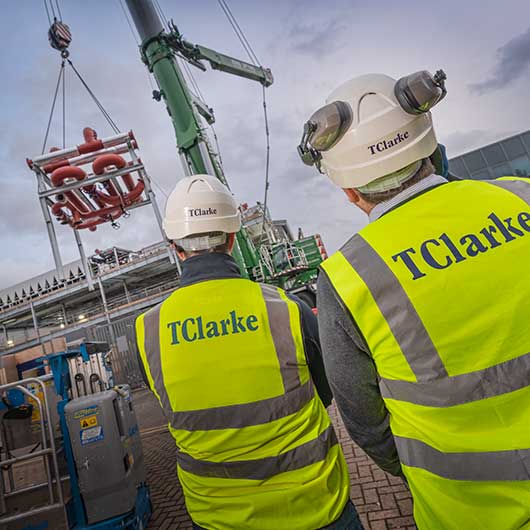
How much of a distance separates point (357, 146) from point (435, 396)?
2.68ft

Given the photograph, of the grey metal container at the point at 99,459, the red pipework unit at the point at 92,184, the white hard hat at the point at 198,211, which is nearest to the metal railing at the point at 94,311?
the red pipework unit at the point at 92,184

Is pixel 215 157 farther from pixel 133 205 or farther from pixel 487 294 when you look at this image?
pixel 487 294

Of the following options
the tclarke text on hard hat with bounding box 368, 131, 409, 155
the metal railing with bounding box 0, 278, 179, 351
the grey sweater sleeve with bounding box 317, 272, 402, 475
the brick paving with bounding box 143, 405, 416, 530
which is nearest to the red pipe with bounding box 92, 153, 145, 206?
the brick paving with bounding box 143, 405, 416, 530

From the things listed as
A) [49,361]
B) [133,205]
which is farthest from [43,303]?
[49,361]

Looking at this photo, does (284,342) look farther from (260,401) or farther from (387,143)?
(387,143)

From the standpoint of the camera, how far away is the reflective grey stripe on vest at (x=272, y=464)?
1158 mm

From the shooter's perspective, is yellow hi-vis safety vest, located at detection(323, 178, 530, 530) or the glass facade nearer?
yellow hi-vis safety vest, located at detection(323, 178, 530, 530)

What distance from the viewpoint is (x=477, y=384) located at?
30.6 inches

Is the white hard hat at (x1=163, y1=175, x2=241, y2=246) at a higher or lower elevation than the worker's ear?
higher

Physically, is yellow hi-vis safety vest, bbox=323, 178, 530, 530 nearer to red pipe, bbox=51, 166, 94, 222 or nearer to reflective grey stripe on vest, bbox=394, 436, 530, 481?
reflective grey stripe on vest, bbox=394, 436, 530, 481

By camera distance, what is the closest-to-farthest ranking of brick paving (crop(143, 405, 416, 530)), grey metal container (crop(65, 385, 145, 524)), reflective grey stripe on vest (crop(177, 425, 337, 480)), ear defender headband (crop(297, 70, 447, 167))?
ear defender headband (crop(297, 70, 447, 167))
reflective grey stripe on vest (crop(177, 425, 337, 480))
brick paving (crop(143, 405, 416, 530))
grey metal container (crop(65, 385, 145, 524))

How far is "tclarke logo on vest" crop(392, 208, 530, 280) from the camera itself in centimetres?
81

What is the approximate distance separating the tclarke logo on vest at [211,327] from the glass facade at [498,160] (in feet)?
84.9

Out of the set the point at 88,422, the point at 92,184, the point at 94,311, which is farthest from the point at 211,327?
the point at 94,311
